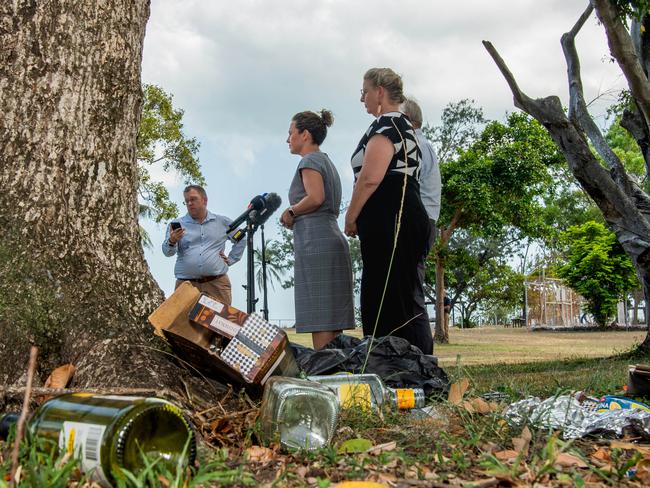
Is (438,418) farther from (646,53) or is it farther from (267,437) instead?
(646,53)

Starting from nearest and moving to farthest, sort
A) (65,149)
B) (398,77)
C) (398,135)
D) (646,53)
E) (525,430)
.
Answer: (525,430) → (65,149) → (398,135) → (398,77) → (646,53)

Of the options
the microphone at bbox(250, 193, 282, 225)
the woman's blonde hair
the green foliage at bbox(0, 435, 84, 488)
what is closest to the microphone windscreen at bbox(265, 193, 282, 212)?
the microphone at bbox(250, 193, 282, 225)

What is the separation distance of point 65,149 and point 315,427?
168 cm

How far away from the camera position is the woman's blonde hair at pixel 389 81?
4613 mm

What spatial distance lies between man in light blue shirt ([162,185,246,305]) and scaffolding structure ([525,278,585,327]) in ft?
95.5

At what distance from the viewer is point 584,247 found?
34.0 meters

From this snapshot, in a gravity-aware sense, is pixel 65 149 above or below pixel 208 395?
above

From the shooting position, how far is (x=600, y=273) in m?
32.8

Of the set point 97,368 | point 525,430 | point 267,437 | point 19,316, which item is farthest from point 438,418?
point 19,316

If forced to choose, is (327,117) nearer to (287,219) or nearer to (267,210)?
(287,219)

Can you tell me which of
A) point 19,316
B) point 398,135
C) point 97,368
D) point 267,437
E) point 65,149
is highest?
point 398,135

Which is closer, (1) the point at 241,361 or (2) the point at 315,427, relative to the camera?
(2) the point at 315,427

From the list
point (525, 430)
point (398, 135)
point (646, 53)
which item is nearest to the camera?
point (525, 430)

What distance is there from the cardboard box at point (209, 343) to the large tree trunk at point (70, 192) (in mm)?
154
